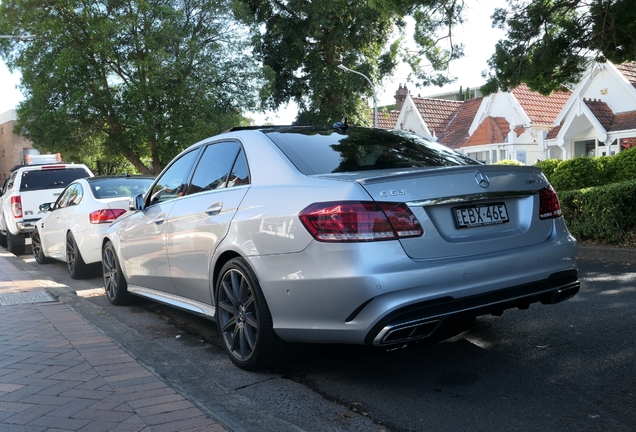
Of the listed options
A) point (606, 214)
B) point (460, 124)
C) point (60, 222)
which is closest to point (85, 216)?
point (60, 222)

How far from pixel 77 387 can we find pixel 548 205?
324 centimetres

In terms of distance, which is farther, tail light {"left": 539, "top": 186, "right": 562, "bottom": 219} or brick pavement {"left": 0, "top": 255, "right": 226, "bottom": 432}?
tail light {"left": 539, "top": 186, "right": 562, "bottom": 219}

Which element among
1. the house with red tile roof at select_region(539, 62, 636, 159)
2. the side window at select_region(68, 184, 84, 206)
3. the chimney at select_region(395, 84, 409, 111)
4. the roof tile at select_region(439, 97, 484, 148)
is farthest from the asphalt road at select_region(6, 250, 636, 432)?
the chimney at select_region(395, 84, 409, 111)

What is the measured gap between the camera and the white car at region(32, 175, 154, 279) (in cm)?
933

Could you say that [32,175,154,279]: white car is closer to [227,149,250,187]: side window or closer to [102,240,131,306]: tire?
[102,240,131,306]: tire

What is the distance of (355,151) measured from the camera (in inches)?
189

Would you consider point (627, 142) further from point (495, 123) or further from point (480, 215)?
point (480, 215)

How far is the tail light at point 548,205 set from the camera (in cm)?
448

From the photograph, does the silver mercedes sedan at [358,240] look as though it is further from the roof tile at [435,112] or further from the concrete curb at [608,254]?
the roof tile at [435,112]

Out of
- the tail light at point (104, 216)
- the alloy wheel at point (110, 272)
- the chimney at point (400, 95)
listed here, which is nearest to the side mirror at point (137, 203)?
the alloy wheel at point (110, 272)

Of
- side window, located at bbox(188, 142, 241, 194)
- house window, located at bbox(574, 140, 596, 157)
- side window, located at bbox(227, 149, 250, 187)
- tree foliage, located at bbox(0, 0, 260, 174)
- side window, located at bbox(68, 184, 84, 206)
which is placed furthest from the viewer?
house window, located at bbox(574, 140, 596, 157)

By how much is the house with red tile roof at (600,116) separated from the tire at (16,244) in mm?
21856

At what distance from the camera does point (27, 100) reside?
89.9 ft

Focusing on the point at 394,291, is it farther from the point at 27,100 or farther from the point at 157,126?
the point at 27,100
